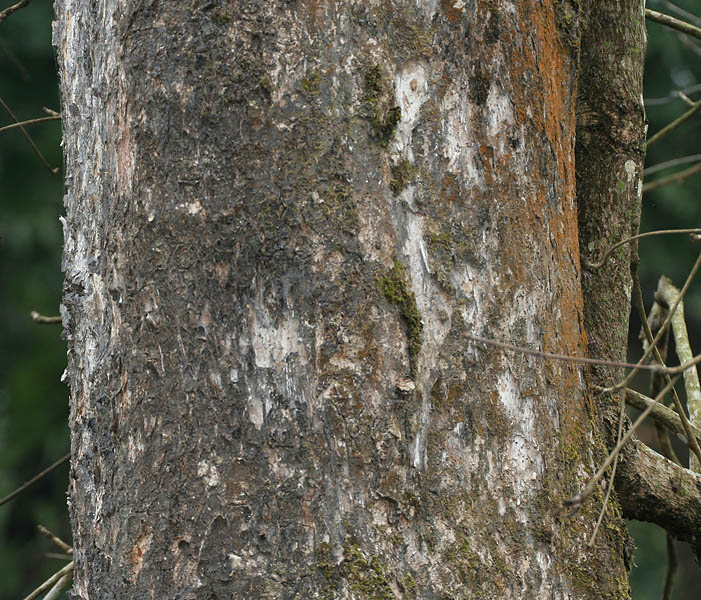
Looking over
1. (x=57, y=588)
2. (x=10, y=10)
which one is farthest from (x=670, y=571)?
(x=10, y=10)

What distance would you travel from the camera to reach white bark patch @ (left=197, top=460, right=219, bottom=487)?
0.87m

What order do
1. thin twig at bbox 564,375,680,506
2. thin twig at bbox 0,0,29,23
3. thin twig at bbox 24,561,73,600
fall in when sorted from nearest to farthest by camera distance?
1. thin twig at bbox 564,375,680,506
2. thin twig at bbox 24,561,73,600
3. thin twig at bbox 0,0,29,23

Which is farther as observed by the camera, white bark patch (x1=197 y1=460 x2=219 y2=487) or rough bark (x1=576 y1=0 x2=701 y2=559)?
rough bark (x1=576 y1=0 x2=701 y2=559)

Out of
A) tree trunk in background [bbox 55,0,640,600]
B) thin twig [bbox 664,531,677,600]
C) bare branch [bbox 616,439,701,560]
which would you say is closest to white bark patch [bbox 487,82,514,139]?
tree trunk in background [bbox 55,0,640,600]

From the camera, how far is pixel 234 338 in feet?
2.91

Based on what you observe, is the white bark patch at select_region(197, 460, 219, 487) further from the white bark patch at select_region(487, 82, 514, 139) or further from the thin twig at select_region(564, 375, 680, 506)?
the white bark patch at select_region(487, 82, 514, 139)

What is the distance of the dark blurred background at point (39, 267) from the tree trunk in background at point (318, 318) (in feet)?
12.6

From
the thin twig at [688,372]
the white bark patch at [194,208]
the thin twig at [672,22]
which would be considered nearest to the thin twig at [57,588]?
the white bark patch at [194,208]

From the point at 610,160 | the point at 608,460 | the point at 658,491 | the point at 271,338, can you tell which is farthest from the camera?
the point at 610,160

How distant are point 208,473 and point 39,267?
15.1ft

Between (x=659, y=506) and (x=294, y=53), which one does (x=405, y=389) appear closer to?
(x=294, y=53)

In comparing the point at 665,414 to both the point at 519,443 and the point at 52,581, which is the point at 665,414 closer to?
the point at 519,443

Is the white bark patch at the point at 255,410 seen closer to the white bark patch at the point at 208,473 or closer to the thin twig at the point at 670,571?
the white bark patch at the point at 208,473

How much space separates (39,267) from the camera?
5062mm
